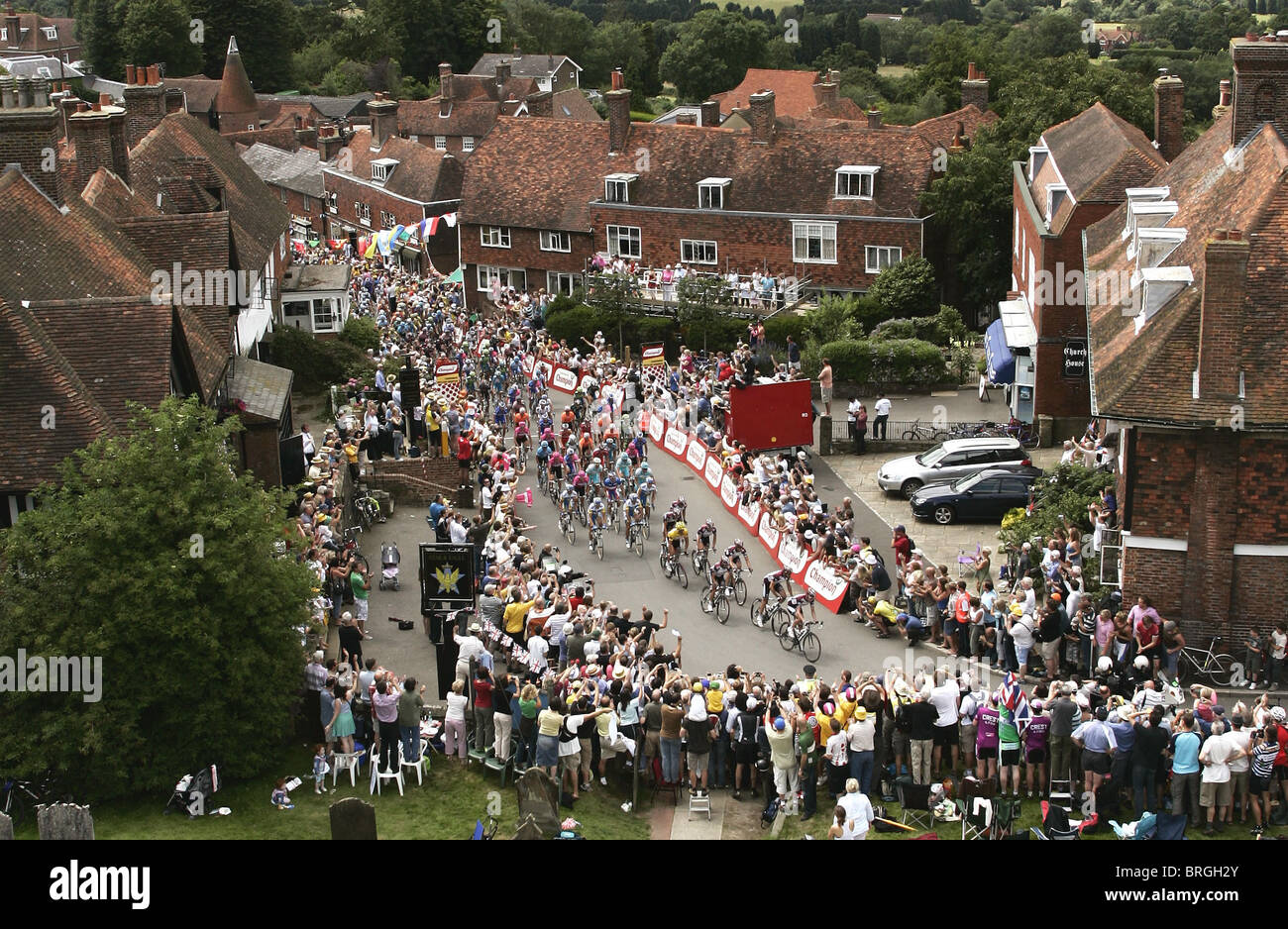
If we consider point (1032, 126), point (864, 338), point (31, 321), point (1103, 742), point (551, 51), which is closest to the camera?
point (1103, 742)

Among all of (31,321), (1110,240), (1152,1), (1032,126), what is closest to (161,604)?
(31,321)

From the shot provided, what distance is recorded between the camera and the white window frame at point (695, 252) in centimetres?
6088

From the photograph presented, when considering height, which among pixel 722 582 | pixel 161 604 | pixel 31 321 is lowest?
pixel 722 582

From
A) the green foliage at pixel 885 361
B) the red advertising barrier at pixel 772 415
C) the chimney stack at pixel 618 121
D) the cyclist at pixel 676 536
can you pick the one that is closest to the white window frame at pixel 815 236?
the chimney stack at pixel 618 121

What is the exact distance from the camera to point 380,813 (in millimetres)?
22406

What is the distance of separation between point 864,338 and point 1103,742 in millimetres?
28594

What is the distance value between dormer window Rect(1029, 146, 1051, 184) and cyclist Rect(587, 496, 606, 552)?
20.3m

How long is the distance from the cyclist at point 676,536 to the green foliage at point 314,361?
16554mm

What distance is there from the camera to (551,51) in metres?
131

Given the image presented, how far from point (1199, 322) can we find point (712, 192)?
3343 centimetres

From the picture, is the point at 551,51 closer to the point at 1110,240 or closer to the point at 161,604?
the point at 1110,240

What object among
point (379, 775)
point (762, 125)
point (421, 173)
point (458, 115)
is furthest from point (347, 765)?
point (458, 115)

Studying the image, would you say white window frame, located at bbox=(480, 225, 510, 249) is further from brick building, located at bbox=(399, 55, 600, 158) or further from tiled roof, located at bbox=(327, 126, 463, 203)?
brick building, located at bbox=(399, 55, 600, 158)

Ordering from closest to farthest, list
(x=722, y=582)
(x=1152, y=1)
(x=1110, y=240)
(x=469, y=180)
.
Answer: (x=722, y=582), (x=1110, y=240), (x=469, y=180), (x=1152, y=1)
